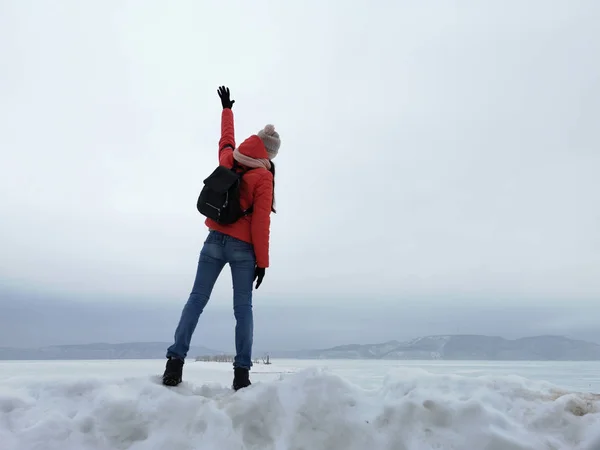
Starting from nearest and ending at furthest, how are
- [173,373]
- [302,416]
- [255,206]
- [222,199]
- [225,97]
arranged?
1. [302,416]
2. [173,373]
3. [222,199]
4. [255,206]
5. [225,97]

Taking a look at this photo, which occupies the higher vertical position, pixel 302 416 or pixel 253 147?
pixel 253 147

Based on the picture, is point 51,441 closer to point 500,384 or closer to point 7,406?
point 7,406

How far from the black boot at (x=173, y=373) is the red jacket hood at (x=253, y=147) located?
2320 millimetres

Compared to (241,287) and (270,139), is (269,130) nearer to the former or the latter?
(270,139)

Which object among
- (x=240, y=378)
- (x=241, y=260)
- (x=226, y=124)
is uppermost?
(x=226, y=124)

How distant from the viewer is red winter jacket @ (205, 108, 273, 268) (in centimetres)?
454

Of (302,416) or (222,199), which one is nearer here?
(302,416)

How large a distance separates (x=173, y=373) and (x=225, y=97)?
10.7ft

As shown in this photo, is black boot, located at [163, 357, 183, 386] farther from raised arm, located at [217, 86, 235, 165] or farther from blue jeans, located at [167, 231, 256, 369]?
raised arm, located at [217, 86, 235, 165]

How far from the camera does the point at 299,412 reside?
343 centimetres

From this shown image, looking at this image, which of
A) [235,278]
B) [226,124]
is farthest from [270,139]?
[235,278]

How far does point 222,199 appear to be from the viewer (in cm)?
449

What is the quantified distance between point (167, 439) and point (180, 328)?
1330mm

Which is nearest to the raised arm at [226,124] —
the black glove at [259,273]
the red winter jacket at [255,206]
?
the red winter jacket at [255,206]
